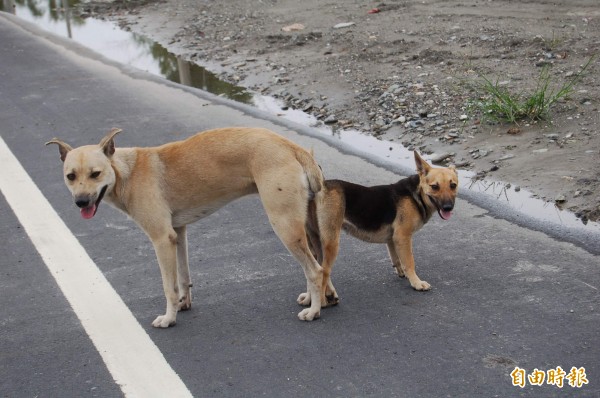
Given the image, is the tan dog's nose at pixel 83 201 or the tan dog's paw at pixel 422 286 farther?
the tan dog's paw at pixel 422 286

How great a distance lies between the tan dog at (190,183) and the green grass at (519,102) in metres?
4.48

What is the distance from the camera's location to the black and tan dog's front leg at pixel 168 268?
5594 mm

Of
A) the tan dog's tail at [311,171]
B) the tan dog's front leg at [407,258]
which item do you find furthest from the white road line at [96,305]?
the tan dog's front leg at [407,258]

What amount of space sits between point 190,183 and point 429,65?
6.94 m

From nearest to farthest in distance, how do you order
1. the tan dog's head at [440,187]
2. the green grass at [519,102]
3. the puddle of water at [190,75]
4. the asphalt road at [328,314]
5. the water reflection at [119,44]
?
the asphalt road at [328,314] → the tan dog's head at [440,187] → the puddle of water at [190,75] → the green grass at [519,102] → the water reflection at [119,44]

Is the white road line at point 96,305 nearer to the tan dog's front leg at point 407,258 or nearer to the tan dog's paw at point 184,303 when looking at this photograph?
the tan dog's paw at point 184,303

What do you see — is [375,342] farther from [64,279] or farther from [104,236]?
[104,236]

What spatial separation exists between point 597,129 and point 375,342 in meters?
4.76

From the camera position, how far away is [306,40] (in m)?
14.4

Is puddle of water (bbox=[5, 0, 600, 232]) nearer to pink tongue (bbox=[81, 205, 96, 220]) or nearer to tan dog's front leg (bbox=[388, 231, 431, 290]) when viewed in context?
tan dog's front leg (bbox=[388, 231, 431, 290])

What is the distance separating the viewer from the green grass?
369 inches

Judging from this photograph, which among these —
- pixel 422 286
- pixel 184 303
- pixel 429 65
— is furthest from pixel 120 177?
pixel 429 65

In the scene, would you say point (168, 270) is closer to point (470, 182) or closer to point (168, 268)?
point (168, 268)

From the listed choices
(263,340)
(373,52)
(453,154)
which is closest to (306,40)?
(373,52)
